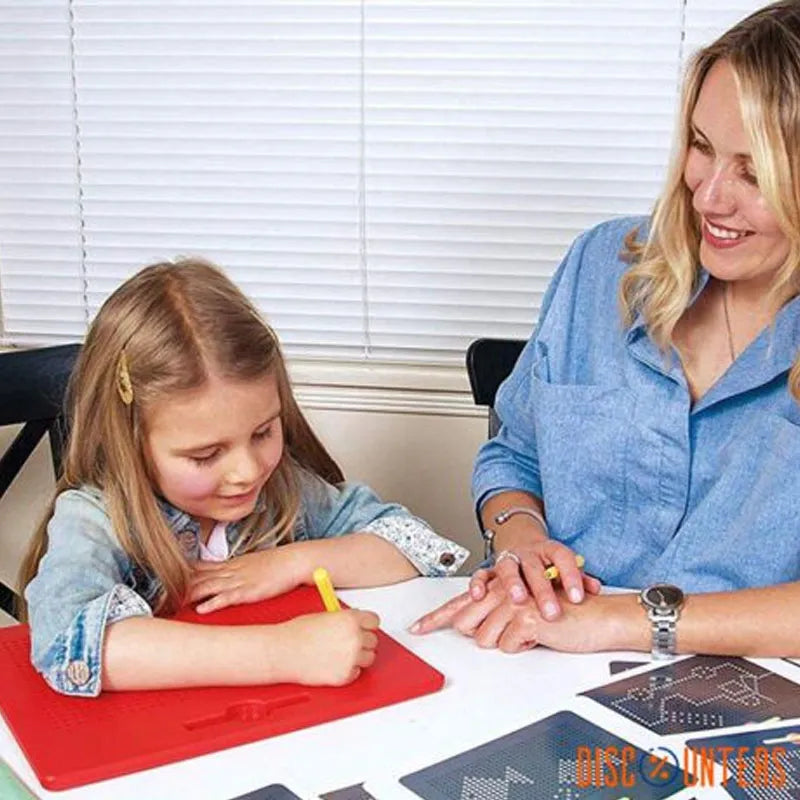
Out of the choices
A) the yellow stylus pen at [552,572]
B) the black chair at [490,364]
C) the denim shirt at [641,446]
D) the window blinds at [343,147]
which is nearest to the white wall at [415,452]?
the window blinds at [343,147]

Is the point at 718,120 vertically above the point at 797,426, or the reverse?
the point at 718,120

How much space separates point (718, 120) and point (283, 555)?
707 millimetres

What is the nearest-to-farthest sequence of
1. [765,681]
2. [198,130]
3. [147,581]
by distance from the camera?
[765,681], [147,581], [198,130]

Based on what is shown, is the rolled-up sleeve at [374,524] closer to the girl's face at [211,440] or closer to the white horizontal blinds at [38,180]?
the girl's face at [211,440]

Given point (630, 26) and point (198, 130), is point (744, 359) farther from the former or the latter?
point (198, 130)

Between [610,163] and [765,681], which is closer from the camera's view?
[765,681]

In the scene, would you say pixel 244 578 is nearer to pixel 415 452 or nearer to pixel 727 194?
pixel 727 194

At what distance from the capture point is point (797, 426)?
1.43 m

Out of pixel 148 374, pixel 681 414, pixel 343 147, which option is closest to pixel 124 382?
pixel 148 374

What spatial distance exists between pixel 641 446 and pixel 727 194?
321mm

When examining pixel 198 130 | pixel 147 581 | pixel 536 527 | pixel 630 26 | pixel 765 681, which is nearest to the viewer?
pixel 765 681

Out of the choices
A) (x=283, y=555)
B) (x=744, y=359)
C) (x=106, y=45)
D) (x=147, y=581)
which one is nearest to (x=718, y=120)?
(x=744, y=359)

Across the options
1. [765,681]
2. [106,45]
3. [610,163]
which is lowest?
[765,681]

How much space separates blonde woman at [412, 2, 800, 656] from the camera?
4.31ft
